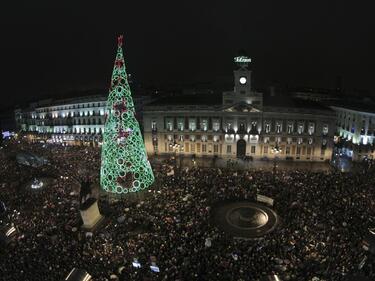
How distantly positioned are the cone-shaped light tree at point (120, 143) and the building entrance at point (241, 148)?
25.7 meters

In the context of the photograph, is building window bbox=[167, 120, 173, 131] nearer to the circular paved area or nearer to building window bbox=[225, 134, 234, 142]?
building window bbox=[225, 134, 234, 142]

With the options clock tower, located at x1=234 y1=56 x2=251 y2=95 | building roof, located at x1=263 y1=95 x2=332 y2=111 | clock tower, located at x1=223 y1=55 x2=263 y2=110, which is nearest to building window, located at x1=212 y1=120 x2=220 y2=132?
clock tower, located at x1=223 y1=55 x2=263 y2=110

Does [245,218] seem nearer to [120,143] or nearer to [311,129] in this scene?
[120,143]

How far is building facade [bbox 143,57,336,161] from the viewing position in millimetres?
54438

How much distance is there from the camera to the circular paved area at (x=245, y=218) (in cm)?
2897

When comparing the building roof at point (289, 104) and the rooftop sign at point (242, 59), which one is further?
the building roof at point (289, 104)

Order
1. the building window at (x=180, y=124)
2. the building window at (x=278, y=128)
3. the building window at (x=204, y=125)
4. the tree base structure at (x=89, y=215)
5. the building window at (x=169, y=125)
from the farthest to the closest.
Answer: the building window at (x=169, y=125) < the building window at (x=180, y=124) < the building window at (x=204, y=125) < the building window at (x=278, y=128) < the tree base structure at (x=89, y=215)

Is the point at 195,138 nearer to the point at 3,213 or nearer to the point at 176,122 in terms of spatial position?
the point at 176,122

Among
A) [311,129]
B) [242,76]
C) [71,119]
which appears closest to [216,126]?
[242,76]

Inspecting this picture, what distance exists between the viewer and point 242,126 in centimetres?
5647

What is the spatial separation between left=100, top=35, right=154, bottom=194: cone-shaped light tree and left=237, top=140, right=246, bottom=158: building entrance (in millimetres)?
25654

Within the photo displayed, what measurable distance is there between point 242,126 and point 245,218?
27720mm

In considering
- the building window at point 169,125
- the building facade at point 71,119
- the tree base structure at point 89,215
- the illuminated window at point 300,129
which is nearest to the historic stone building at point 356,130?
the illuminated window at point 300,129

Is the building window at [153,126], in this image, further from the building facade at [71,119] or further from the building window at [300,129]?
the building window at [300,129]
